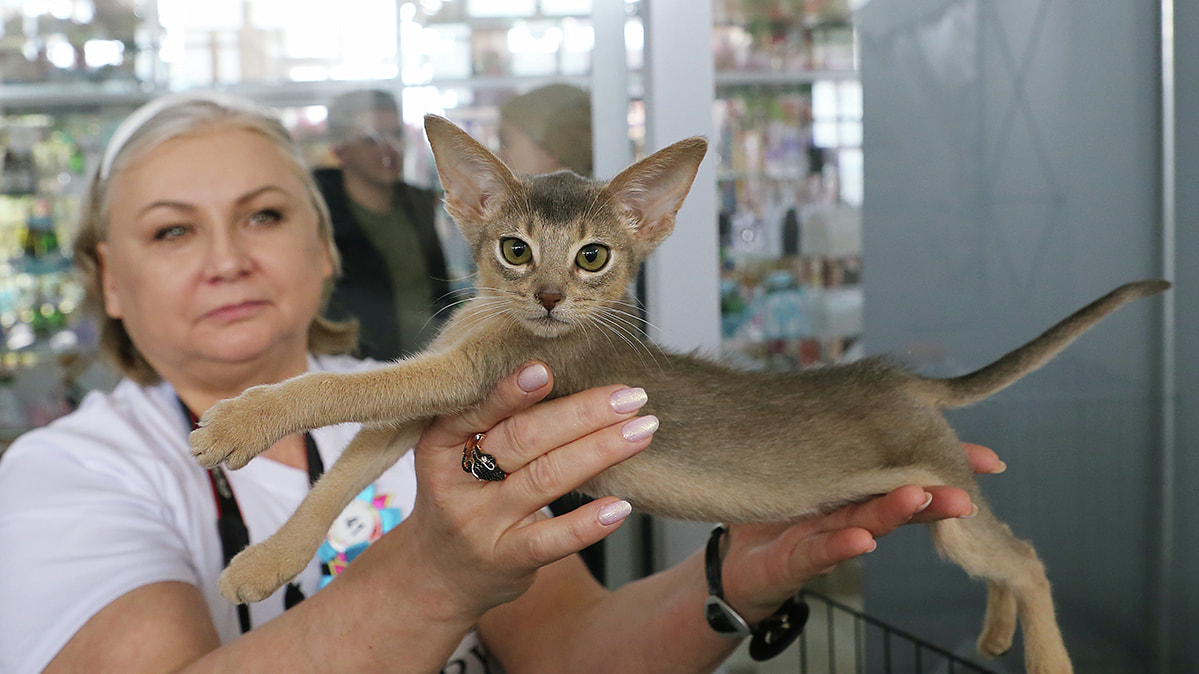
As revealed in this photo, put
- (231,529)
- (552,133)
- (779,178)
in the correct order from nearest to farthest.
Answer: (231,529) → (552,133) → (779,178)

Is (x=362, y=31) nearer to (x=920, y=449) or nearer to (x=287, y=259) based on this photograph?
(x=287, y=259)

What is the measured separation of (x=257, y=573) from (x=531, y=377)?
387mm

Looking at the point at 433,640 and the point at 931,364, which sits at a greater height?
the point at 931,364

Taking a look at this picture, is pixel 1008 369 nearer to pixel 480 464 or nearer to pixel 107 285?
pixel 480 464

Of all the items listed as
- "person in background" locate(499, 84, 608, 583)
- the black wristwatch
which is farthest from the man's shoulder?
the black wristwatch

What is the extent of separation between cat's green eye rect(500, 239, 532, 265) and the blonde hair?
2.31 feet

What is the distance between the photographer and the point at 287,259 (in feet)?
4.46

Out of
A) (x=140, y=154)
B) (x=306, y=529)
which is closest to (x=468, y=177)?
(x=306, y=529)

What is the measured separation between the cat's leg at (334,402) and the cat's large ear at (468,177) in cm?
18

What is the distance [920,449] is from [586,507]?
0.43 meters

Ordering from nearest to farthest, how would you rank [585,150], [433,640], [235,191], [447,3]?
[433,640] < [235,191] < [585,150] < [447,3]

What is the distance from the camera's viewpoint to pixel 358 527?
1.40 metres

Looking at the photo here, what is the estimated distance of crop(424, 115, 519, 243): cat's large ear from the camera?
887mm

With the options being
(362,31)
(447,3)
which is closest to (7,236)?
(362,31)
